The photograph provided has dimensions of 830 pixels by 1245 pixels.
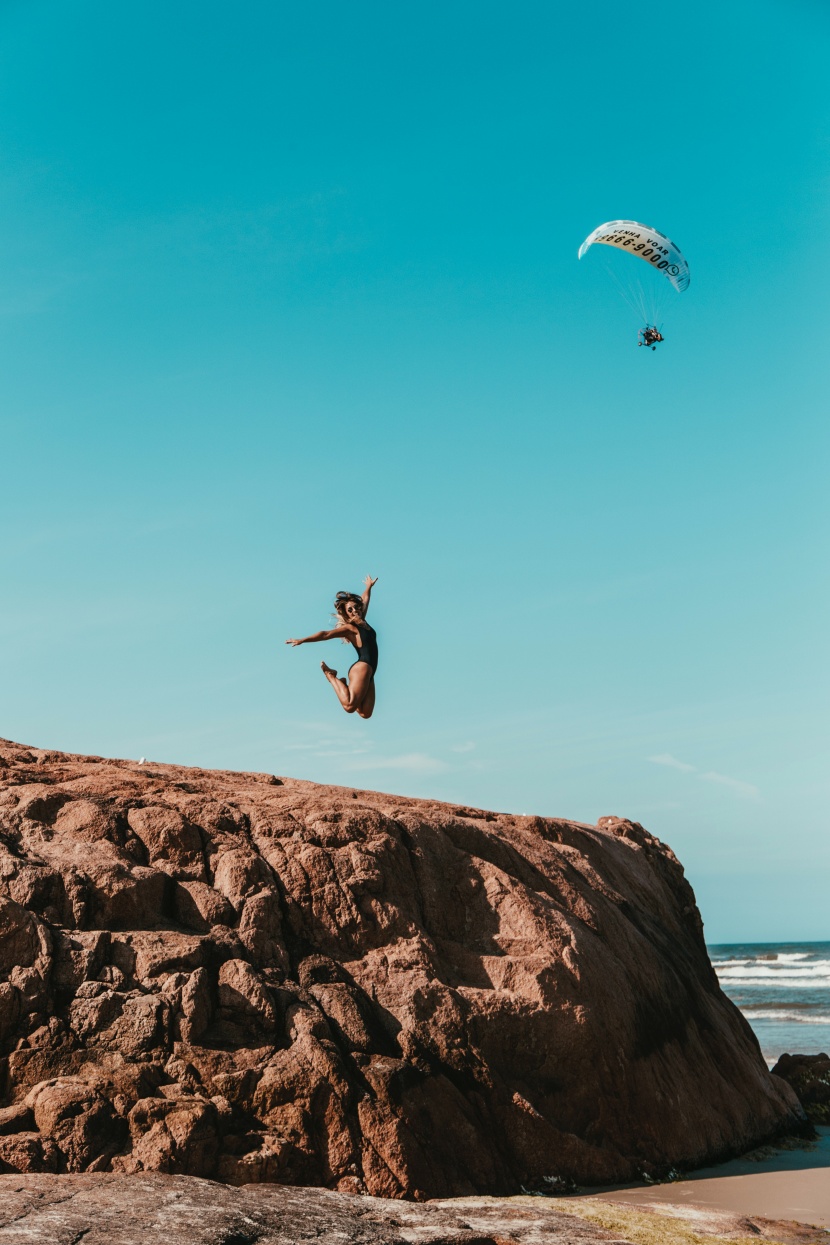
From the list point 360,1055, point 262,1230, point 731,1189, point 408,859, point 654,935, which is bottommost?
point 731,1189

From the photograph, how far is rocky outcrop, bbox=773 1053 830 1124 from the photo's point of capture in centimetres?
1603

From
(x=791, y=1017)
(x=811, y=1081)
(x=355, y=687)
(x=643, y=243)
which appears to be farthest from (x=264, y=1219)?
(x=791, y=1017)

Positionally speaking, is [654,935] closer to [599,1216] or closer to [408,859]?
[408,859]

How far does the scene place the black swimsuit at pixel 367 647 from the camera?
15.9m

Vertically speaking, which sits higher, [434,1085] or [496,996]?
[496,996]

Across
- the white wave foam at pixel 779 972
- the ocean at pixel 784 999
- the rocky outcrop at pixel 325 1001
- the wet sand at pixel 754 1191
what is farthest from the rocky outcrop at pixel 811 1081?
the white wave foam at pixel 779 972

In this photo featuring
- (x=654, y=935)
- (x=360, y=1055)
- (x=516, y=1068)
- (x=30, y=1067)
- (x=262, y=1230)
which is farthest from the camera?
(x=654, y=935)

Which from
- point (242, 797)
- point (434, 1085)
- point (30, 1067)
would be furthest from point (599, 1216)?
point (242, 797)

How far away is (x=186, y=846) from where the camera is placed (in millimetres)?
10906

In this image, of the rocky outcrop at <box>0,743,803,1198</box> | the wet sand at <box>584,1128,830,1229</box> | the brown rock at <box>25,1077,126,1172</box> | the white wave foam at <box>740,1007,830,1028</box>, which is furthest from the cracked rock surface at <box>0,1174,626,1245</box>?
the white wave foam at <box>740,1007,830,1028</box>

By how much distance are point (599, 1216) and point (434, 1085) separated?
173 cm

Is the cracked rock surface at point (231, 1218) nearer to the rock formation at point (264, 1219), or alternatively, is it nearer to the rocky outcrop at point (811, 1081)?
the rock formation at point (264, 1219)

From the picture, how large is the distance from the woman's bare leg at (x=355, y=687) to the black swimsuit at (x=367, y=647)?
0.29 feet

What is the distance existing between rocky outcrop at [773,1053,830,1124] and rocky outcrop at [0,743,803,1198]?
2.85 meters
